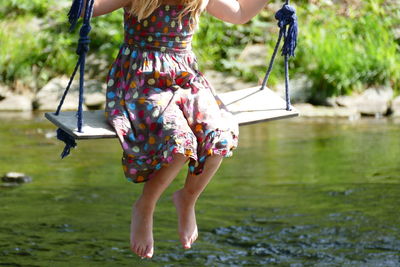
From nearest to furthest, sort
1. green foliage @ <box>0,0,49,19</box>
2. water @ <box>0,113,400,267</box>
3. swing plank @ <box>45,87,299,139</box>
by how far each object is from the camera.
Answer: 1. swing plank @ <box>45,87,299,139</box>
2. water @ <box>0,113,400,267</box>
3. green foliage @ <box>0,0,49,19</box>


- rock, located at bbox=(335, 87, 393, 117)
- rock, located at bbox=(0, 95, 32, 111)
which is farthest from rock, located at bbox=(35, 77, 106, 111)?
rock, located at bbox=(335, 87, 393, 117)

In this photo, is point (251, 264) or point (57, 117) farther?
point (251, 264)

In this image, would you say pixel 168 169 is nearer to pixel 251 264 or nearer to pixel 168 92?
pixel 168 92

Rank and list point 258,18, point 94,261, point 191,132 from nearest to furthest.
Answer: point 191,132
point 94,261
point 258,18

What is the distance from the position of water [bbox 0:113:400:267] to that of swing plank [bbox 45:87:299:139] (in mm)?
1957

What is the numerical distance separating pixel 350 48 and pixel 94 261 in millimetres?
6383

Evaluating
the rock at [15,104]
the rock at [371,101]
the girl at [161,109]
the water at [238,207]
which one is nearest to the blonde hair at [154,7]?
the girl at [161,109]

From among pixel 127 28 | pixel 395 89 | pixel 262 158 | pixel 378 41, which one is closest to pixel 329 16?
pixel 378 41

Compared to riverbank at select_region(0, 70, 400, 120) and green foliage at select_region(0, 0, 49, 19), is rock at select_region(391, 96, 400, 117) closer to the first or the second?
riverbank at select_region(0, 70, 400, 120)

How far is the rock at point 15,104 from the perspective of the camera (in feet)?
35.2

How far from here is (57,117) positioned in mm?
3369

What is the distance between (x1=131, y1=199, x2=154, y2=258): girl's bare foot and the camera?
3516 millimetres

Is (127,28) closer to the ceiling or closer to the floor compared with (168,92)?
closer to the ceiling

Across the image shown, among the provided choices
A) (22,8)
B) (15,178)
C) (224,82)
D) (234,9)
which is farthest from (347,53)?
Result: (234,9)
